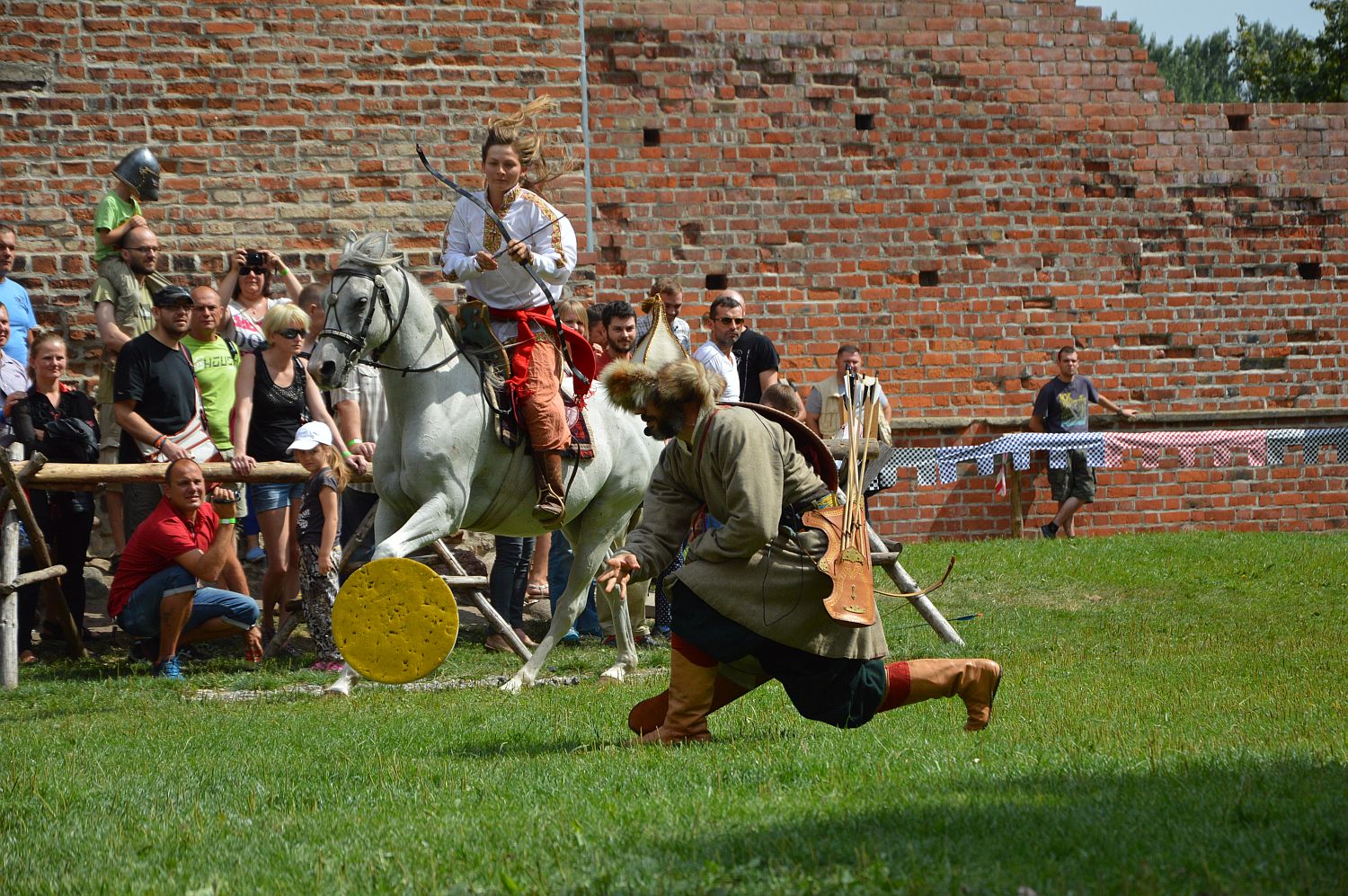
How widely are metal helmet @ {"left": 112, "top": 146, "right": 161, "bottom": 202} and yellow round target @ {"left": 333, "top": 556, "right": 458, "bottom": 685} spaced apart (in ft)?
20.5

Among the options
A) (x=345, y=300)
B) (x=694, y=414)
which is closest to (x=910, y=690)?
(x=694, y=414)

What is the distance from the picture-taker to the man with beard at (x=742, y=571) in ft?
18.0

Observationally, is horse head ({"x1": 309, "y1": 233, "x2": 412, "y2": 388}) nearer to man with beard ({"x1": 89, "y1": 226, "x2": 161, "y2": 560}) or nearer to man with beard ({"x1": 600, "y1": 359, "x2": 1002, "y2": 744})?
man with beard ({"x1": 600, "y1": 359, "x2": 1002, "y2": 744})

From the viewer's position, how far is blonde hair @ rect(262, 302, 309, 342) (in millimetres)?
10055

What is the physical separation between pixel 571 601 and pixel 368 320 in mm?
2259

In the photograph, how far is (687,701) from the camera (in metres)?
5.80

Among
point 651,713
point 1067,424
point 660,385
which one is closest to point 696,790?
point 651,713

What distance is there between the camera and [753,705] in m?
7.11

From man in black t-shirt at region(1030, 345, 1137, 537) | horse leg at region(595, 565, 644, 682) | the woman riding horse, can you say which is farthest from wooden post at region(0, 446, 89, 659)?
man in black t-shirt at region(1030, 345, 1137, 537)

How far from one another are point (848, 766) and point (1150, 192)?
12.1 m

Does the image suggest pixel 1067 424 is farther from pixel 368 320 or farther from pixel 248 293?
pixel 368 320

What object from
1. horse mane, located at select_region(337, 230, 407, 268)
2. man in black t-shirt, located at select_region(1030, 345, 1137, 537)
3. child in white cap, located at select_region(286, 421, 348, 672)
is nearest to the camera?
horse mane, located at select_region(337, 230, 407, 268)

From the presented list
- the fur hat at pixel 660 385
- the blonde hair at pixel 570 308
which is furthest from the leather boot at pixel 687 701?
the blonde hair at pixel 570 308

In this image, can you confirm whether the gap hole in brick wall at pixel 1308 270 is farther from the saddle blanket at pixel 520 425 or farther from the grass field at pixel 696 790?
the saddle blanket at pixel 520 425
